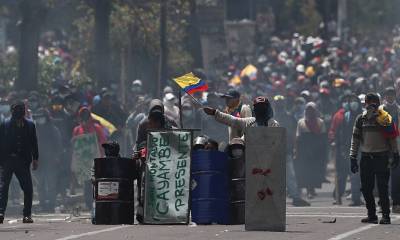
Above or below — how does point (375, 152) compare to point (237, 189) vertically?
above

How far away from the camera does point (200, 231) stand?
1881 centimetres

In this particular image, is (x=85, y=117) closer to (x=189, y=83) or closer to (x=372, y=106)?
(x=189, y=83)

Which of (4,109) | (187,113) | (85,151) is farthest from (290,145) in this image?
(4,109)

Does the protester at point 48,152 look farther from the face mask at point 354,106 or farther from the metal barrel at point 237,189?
the metal barrel at point 237,189

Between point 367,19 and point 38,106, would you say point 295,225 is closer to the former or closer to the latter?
point 38,106

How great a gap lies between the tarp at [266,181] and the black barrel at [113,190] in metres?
1.84

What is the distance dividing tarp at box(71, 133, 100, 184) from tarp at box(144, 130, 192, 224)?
281 inches

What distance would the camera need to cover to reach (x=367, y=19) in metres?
74.6

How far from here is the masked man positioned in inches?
811

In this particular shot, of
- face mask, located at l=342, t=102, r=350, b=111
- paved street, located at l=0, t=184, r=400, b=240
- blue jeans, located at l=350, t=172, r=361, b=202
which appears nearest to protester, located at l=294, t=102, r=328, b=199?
face mask, located at l=342, t=102, r=350, b=111

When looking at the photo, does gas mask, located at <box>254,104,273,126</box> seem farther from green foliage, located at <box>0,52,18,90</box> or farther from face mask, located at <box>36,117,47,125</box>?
green foliage, located at <box>0,52,18,90</box>

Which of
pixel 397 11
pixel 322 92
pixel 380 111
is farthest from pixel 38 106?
pixel 397 11

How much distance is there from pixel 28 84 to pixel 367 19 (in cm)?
4136

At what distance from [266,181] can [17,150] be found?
429 cm
